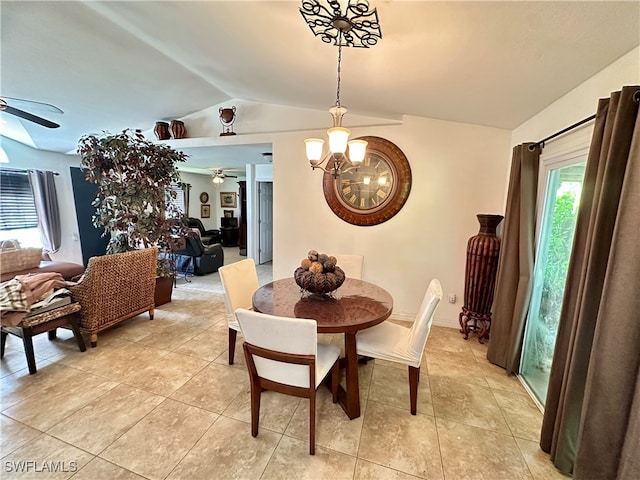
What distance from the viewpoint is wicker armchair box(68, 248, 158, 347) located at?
8.60 ft

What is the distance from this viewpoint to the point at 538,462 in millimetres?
1542

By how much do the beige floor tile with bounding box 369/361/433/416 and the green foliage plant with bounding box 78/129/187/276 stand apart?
3.10 meters

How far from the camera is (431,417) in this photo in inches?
73.4

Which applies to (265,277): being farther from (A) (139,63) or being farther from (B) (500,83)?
(B) (500,83)

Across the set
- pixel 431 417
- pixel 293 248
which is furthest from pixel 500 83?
pixel 293 248

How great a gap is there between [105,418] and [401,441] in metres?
1.94

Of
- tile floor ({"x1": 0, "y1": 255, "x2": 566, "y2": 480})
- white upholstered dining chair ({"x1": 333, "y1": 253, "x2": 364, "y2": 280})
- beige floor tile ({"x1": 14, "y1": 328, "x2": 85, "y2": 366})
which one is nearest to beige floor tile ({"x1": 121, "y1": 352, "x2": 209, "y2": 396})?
tile floor ({"x1": 0, "y1": 255, "x2": 566, "y2": 480})

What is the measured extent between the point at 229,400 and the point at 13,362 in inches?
82.2

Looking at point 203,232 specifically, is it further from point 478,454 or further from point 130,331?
point 478,454

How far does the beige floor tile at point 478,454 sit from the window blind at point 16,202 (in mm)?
7296

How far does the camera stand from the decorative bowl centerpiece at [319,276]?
76.5 inches

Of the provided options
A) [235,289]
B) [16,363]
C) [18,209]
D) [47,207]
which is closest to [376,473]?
[235,289]

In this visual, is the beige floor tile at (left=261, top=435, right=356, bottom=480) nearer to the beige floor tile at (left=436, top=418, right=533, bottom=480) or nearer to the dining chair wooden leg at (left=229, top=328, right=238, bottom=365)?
the beige floor tile at (left=436, top=418, right=533, bottom=480)

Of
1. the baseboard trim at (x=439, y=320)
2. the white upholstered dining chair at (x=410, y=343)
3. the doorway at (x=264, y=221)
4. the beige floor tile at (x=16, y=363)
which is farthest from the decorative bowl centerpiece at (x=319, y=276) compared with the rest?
the doorway at (x=264, y=221)
